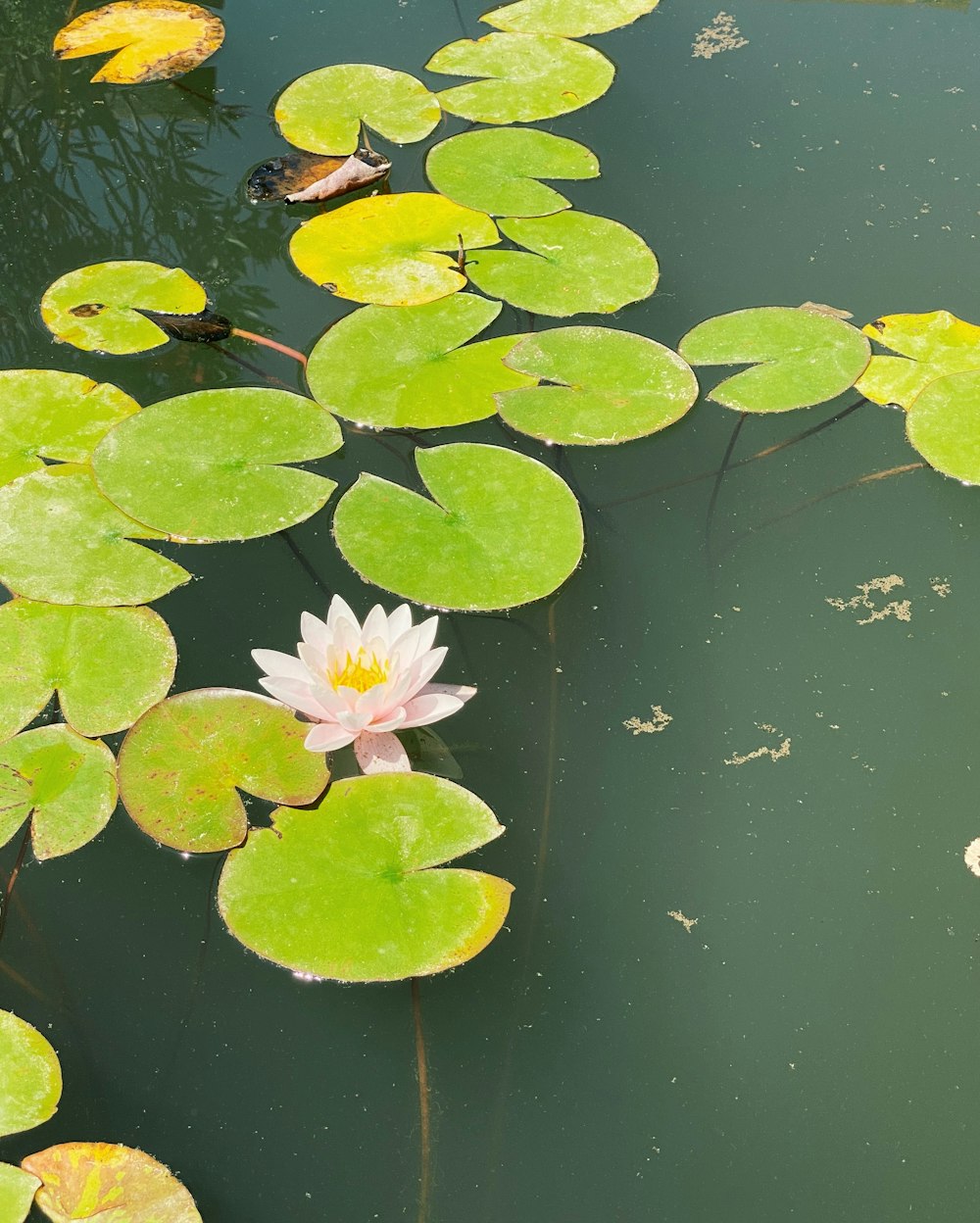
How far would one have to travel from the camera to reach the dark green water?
4.23 ft

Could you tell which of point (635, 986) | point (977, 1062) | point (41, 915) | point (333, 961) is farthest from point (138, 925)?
point (977, 1062)

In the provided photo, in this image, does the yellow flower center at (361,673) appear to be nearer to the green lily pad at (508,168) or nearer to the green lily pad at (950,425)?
the green lily pad at (950,425)

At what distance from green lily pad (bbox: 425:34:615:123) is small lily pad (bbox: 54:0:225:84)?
64cm

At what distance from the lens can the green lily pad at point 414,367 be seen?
1990 mm

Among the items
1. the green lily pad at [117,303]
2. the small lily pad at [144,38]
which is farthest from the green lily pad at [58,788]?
the small lily pad at [144,38]

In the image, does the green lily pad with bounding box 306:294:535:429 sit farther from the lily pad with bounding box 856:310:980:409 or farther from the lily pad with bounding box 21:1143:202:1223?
the lily pad with bounding box 21:1143:202:1223

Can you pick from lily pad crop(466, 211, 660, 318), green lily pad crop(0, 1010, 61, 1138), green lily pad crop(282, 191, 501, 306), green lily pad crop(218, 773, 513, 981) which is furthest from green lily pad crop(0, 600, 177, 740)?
lily pad crop(466, 211, 660, 318)

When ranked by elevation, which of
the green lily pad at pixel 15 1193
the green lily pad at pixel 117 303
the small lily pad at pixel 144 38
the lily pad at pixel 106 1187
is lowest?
Result: the lily pad at pixel 106 1187

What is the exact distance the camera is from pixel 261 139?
262 cm

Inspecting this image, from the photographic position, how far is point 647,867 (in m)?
1.51

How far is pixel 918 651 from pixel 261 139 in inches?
77.9

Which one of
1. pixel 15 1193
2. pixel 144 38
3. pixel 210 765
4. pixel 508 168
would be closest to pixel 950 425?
pixel 508 168

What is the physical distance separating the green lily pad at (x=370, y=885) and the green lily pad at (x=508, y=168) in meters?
1.49

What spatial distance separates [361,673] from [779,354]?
1106mm
